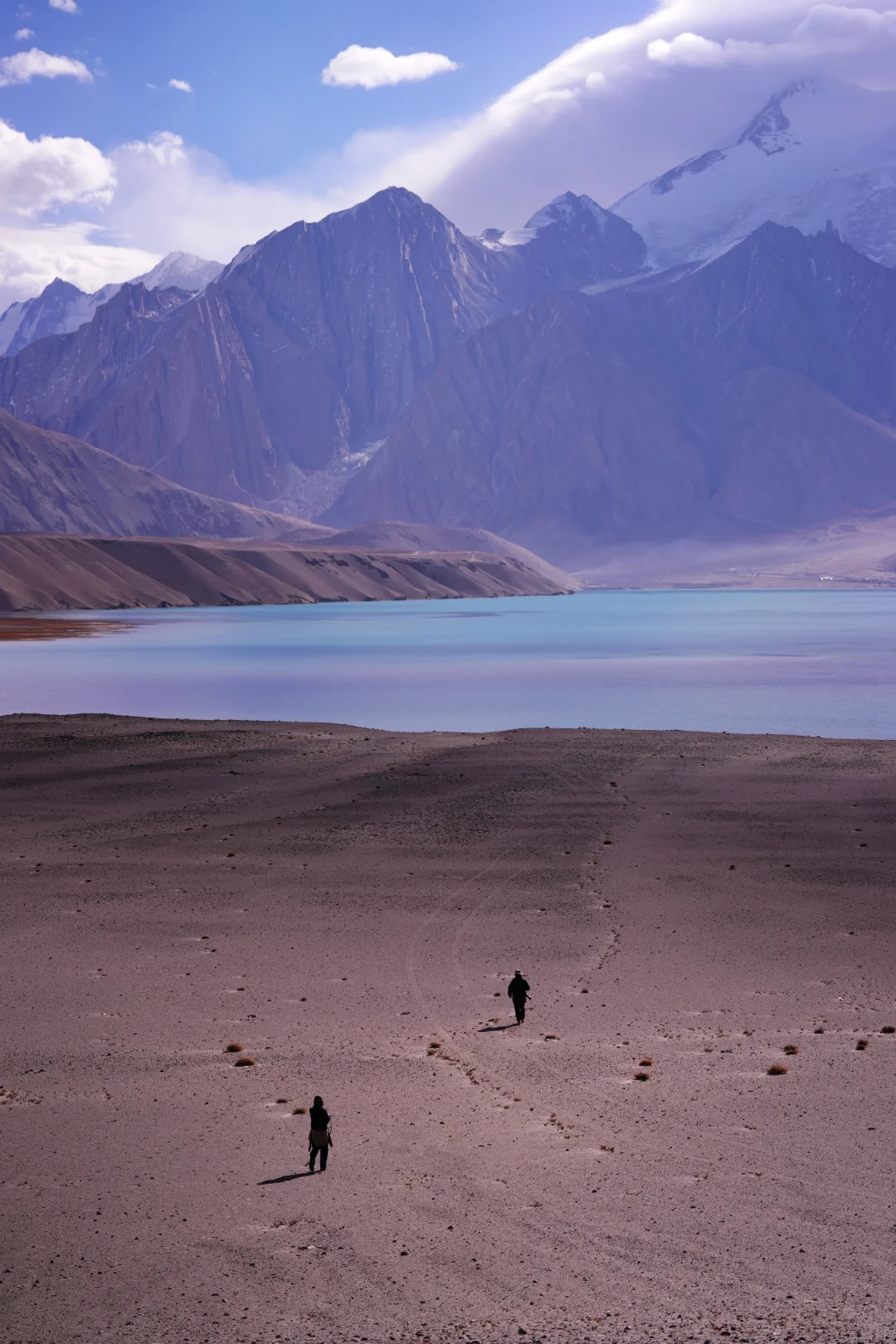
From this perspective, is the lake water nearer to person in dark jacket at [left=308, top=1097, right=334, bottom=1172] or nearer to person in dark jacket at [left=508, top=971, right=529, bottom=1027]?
person in dark jacket at [left=508, top=971, right=529, bottom=1027]

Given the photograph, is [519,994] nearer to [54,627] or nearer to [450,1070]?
[450,1070]

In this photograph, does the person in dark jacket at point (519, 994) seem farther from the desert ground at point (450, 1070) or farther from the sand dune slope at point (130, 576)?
the sand dune slope at point (130, 576)

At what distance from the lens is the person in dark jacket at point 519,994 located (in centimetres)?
1775

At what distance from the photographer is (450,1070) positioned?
16156 mm

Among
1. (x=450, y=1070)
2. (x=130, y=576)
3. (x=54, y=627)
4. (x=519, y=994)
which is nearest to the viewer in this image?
(x=450, y=1070)

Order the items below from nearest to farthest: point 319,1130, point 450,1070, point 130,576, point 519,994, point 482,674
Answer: point 319,1130
point 450,1070
point 519,994
point 482,674
point 130,576

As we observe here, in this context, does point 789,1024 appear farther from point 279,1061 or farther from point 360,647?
point 360,647

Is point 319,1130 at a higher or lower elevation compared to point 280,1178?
higher

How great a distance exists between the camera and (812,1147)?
13586 millimetres

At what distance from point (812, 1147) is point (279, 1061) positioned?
656cm

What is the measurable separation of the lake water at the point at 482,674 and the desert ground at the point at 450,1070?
24022mm

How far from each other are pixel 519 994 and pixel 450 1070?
1.96 meters

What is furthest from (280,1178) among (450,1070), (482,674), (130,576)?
(130,576)

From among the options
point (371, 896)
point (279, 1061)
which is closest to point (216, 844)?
point (371, 896)
